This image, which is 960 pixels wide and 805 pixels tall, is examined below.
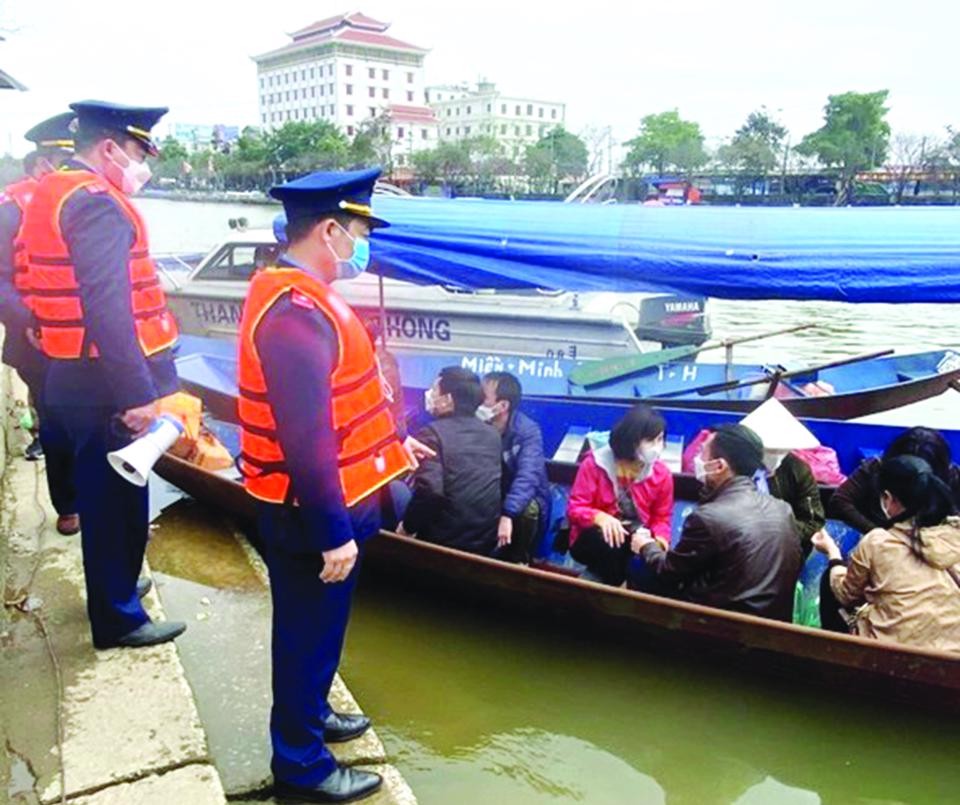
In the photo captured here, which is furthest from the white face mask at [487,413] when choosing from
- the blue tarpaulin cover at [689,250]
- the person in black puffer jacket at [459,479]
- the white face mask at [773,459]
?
the white face mask at [773,459]

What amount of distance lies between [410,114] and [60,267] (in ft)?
284

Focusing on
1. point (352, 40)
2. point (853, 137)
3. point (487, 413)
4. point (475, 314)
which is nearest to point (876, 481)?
point (487, 413)

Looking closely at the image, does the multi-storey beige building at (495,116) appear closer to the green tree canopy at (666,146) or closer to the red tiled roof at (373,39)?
the red tiled roof at (373,39)

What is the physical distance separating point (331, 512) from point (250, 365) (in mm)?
429

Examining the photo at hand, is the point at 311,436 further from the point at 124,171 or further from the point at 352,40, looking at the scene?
the point at 352,40

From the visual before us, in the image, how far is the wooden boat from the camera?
3102 mm

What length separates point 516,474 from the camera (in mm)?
4258

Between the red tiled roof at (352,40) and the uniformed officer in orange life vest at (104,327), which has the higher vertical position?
the red tiled roof at (352,40)

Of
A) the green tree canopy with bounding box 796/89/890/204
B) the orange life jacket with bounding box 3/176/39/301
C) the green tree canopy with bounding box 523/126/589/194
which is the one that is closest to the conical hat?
the orange life jacket with bounding box 3/176/39/301

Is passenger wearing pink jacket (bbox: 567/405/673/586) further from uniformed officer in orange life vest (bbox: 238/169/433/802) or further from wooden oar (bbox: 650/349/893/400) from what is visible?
wooden oar (bbox: 650/349/893/400)

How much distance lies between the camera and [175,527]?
5.22 m

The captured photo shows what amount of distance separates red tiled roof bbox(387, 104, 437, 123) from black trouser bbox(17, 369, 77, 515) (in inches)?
3260

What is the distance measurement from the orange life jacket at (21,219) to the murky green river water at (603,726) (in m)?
2.34

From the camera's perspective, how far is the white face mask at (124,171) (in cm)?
258
